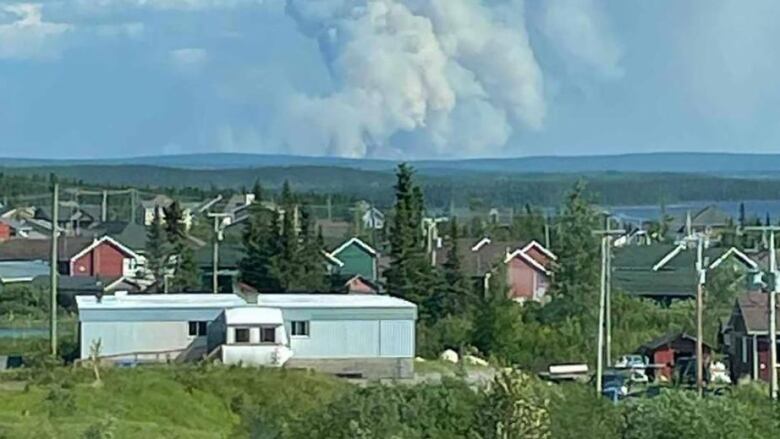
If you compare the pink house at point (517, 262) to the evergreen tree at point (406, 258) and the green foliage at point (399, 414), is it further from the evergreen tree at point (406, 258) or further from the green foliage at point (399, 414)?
the green foliage at point (399, 414)

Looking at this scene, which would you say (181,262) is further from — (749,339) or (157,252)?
(749,339)

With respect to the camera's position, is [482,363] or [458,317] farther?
[458,317]

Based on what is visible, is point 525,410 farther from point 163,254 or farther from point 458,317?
point 163,254

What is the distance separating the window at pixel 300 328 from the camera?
103 ft

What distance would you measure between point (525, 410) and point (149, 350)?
19.7 m

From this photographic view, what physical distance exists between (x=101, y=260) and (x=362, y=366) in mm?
26663

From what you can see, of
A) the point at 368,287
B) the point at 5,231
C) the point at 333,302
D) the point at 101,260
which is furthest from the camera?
the point at 5,231

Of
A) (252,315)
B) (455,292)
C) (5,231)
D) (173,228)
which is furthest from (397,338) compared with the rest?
(5,231)

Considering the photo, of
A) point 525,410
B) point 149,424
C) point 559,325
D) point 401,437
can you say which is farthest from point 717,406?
point 559,325

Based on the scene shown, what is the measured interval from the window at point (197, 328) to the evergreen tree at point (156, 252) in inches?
705

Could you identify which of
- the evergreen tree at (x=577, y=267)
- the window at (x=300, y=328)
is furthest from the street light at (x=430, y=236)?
the window at (x=300, y=328)

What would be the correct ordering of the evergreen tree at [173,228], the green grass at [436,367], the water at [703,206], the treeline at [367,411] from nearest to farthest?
the treeline at [367,411] < the green grass at [436,367] < the evergreen tree at [173,228] < the water at [703,206]

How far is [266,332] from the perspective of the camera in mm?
30672

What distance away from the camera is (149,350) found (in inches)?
1217
